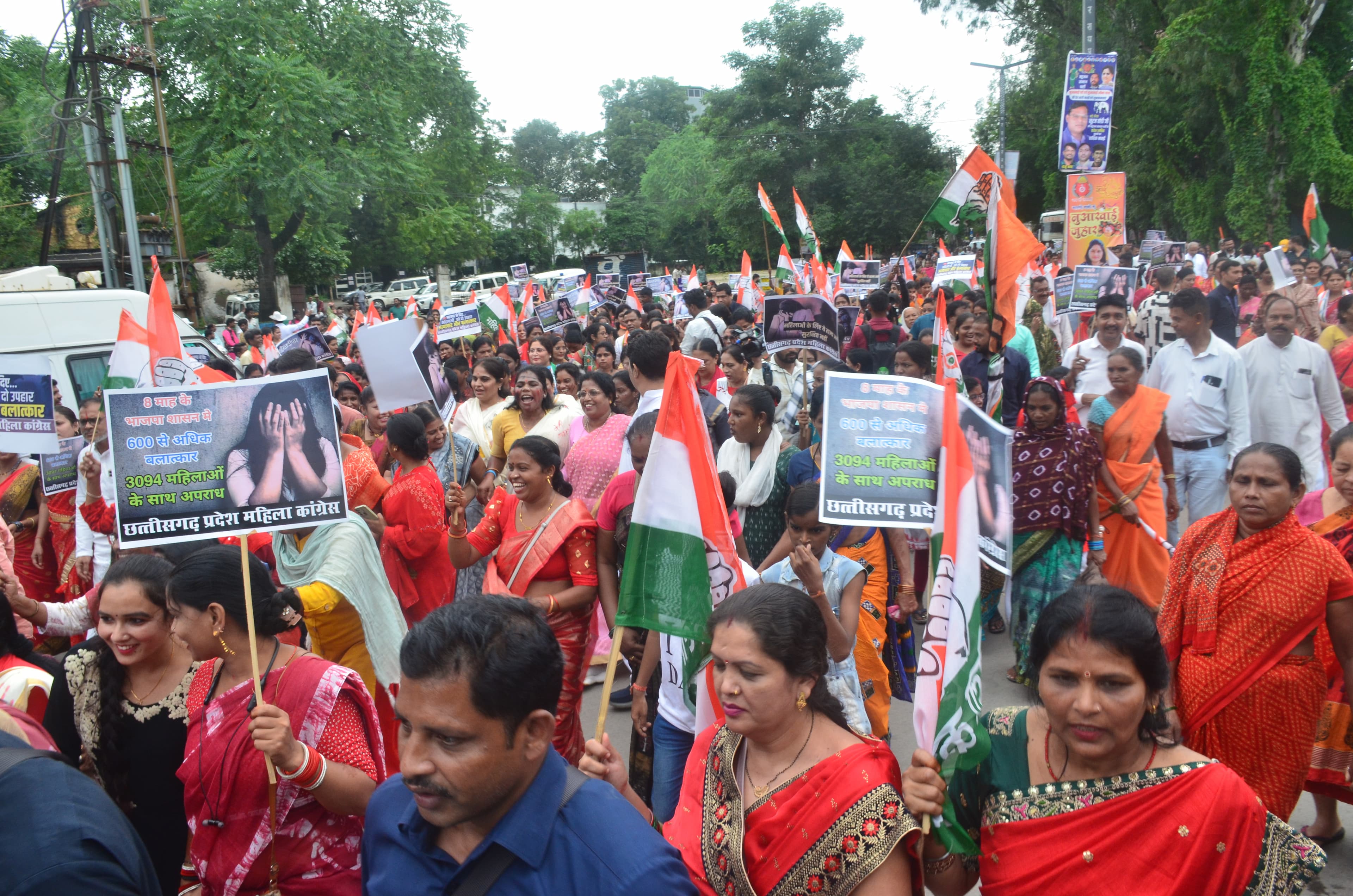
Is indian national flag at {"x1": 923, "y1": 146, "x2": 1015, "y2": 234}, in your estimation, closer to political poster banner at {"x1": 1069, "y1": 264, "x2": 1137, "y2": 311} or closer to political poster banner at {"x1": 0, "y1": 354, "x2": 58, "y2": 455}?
political poster banner at {"x1": 1069, "y1": 264, "x2": 1137, "y2": 311}

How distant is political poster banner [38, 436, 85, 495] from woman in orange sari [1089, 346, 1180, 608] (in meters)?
5.54

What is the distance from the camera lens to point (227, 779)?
8.16 feet

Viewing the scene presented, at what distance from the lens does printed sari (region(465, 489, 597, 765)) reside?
12.6 ft

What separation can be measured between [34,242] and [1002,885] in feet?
107

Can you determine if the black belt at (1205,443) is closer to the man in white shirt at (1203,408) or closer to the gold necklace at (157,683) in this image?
the man in white shirt at (1203,408)

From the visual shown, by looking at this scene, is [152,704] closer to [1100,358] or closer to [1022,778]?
[1022,778]

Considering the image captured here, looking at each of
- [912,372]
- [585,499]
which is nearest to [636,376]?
[585,499]

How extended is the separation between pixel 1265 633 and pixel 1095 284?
8.05 meters

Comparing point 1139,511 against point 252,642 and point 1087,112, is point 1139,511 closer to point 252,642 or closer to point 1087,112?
point 252,642

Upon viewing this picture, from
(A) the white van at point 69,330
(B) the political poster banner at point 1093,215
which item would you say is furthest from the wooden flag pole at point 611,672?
(B) the political poster banner at point 1093,215

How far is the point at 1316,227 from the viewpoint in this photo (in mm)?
13367

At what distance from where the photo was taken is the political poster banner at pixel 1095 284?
10.3 metres

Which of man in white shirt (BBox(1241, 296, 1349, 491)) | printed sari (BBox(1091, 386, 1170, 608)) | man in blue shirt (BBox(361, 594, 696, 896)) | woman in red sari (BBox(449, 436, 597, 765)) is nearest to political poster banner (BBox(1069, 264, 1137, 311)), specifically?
man in white shirt (BBox(1241, 296, 1349, 491))

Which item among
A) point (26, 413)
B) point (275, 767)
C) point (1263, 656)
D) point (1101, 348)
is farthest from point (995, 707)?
point (26, 413)
